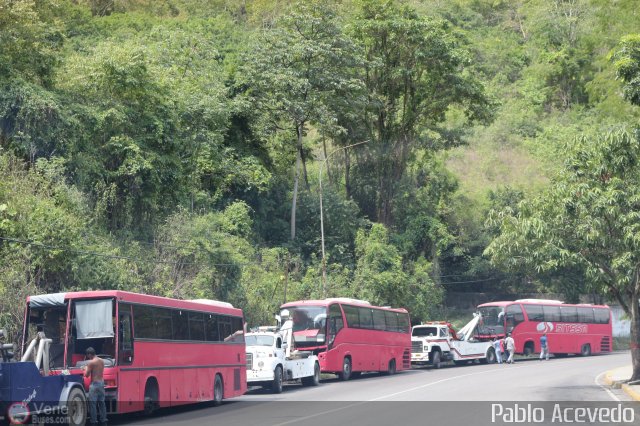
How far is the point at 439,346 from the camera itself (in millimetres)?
43094

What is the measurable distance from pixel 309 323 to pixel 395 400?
10.7m

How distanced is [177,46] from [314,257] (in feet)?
45.6

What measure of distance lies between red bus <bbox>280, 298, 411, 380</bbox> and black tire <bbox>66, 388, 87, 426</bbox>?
16.0m

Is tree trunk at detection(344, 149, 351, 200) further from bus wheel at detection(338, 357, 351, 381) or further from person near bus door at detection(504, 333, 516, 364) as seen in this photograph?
bus wheel at detection(338, 357, 351, 381)

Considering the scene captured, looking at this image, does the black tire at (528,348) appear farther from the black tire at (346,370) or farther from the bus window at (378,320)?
the black tire at (346,370)

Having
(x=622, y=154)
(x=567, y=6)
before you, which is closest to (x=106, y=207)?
(x=622, y=154)

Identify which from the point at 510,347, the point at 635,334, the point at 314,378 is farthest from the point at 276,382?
the point at 510,347

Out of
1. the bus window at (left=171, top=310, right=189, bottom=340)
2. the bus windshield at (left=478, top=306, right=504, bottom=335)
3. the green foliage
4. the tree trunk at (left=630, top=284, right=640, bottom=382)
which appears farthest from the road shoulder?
the bus windshield at (left=478, top=306, right=504, bottom=335)

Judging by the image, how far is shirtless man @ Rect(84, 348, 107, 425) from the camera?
1695 cm

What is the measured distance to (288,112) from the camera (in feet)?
149

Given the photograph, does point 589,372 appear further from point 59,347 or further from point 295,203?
point 59,347

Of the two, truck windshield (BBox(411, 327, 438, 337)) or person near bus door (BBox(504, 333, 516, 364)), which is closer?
truck windshield (BBox(411, 327, 438, 337))

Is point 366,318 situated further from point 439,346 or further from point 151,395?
point 151,395

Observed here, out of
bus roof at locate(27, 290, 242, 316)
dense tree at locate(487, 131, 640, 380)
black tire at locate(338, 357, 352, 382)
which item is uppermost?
dense tree at locate(487, 131, 640, 380)
